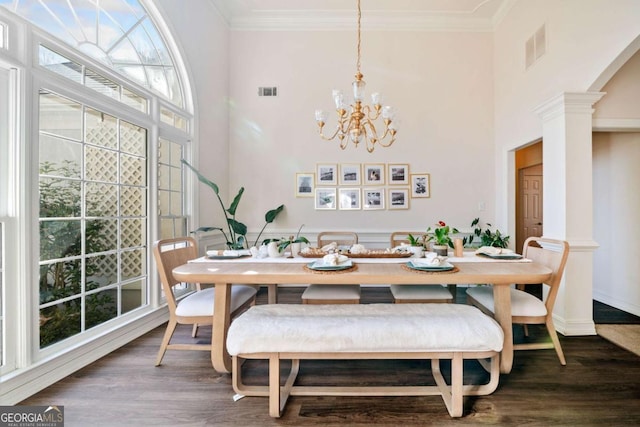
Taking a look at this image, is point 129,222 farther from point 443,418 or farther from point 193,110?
point 443,418

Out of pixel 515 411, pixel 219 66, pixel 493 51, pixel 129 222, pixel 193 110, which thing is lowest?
pixel 515 411

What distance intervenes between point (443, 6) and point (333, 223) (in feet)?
10.8

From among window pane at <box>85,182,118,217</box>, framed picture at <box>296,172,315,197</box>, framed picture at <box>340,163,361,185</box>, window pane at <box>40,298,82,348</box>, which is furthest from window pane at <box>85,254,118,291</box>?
framed picture at <box>340,163,361,185</box>

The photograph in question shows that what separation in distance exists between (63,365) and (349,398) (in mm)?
1932

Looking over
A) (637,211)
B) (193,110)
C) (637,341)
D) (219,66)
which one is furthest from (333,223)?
(637,211)

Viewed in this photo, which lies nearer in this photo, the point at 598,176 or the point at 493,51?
the point at 598,176

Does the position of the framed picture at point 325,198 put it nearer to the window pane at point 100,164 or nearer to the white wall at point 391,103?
the white wall at point 391,103

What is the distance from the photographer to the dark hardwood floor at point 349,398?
149 cm

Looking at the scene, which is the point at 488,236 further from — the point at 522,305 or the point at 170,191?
the point at 170,191

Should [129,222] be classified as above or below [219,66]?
below

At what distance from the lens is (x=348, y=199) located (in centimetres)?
403

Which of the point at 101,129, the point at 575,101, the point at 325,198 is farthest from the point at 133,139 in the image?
the point at 575,101

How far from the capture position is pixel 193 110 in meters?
3.29

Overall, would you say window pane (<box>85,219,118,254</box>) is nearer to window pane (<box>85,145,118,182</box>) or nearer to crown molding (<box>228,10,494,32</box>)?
window pane (<box>85,145,118,182</box>)
